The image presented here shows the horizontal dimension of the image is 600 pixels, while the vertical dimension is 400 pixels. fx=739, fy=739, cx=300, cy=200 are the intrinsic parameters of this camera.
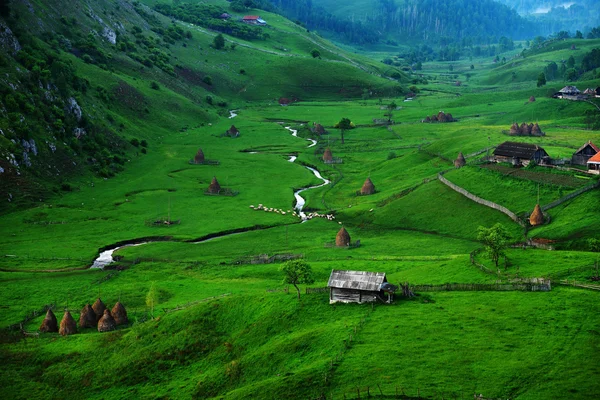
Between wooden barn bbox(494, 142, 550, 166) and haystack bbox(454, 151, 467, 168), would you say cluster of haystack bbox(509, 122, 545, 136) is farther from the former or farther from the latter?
wooden barn bbox(494, 142, 550, 166)

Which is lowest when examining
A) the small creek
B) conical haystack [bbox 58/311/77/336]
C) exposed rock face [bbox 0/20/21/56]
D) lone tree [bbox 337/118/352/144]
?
conical haystack [bbox 58/311/77/336]

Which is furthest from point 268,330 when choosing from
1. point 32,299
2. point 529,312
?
point 32,299

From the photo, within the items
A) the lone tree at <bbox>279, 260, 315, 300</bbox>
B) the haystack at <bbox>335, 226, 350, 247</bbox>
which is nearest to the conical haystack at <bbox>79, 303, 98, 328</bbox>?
the lone tree at <bbox>279, 260, 315, 300</bbox>

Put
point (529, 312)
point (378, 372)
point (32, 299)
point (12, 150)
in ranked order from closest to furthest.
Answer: point (378, 372) < point (529, 312) < point (32, 299) < point (12, 150)

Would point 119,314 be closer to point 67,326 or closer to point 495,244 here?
point 67,326

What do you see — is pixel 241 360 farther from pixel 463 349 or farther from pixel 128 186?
pixel 128 186

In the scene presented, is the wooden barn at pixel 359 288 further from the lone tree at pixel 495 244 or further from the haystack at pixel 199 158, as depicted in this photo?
the haystack at pixel 199 158
